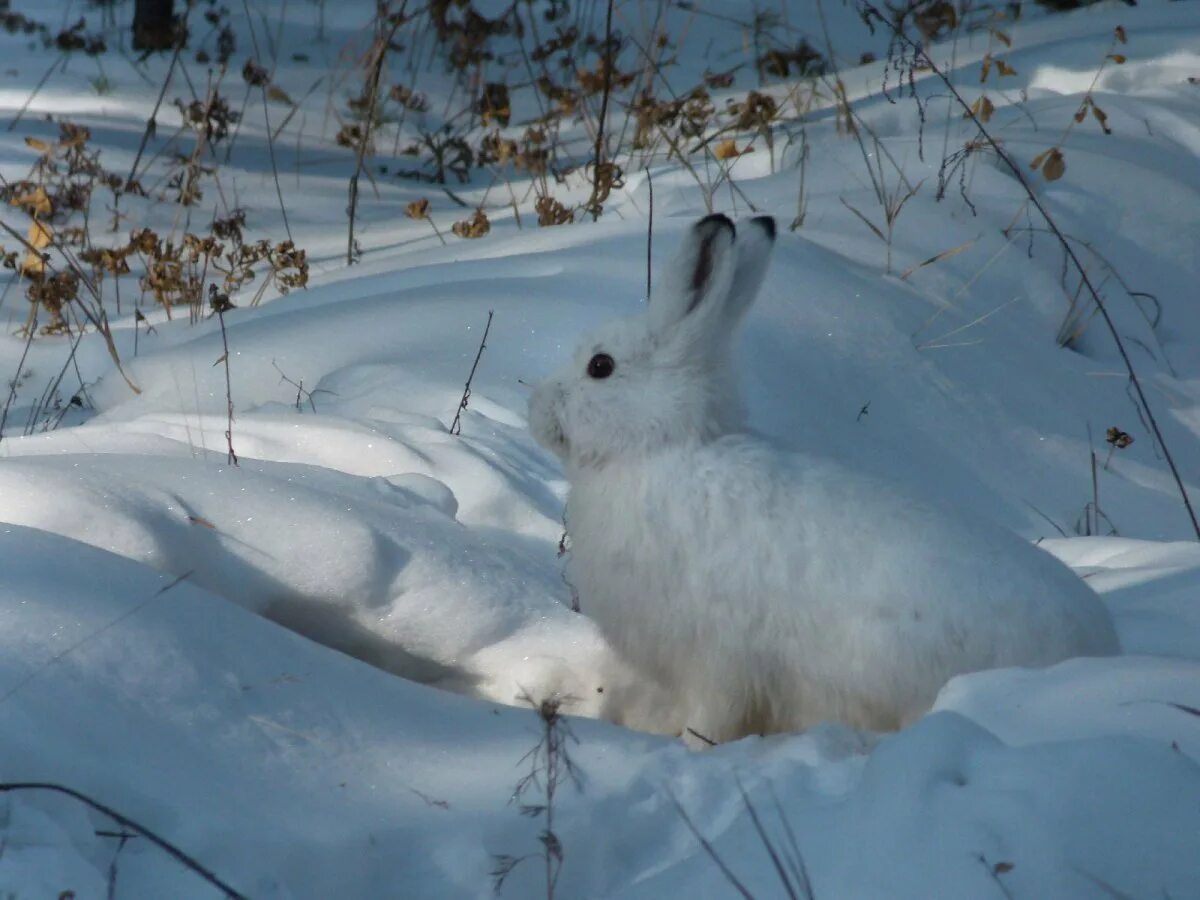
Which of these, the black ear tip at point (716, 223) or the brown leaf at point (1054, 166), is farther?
the brown leaf at point (1054, 166)

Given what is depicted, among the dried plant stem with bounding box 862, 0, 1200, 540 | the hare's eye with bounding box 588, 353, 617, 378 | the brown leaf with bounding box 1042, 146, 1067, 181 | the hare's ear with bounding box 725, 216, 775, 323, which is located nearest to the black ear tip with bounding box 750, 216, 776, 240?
the hare's ear with bounding box 725, 216, 775, 323

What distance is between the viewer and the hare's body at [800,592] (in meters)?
2.01

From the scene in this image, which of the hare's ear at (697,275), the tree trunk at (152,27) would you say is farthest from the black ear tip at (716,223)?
the tree trunk at (152,27)

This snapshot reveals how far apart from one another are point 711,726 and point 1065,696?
667 millimetres

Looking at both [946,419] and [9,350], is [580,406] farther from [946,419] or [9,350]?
[9,350]

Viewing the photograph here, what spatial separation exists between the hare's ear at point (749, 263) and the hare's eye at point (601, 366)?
0.21m

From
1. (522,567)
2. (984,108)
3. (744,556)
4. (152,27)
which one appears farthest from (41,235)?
(152,27)

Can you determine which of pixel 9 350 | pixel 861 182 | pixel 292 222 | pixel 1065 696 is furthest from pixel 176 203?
pixel 1065 696

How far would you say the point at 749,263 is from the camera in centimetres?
234

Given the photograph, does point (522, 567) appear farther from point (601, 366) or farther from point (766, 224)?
point (766, 224)

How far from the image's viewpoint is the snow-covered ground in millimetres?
1503

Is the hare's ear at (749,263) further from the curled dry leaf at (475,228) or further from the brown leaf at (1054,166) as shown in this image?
the brown leaf at (1054,166)

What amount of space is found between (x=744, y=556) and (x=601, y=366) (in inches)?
17.0

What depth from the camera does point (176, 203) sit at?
585 centimetres
